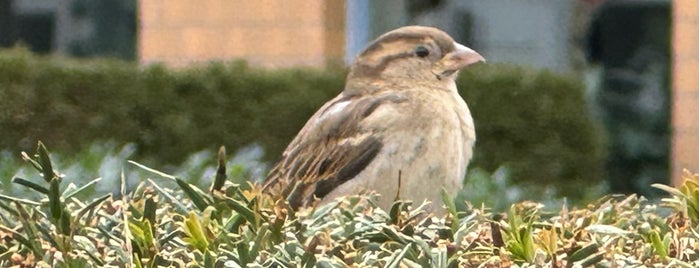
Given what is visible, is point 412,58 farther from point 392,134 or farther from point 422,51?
point 392,134

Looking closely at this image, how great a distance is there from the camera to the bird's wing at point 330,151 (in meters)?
5.55

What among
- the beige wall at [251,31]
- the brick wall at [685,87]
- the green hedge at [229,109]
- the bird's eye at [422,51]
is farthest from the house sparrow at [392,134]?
the brick wall at [685,87]

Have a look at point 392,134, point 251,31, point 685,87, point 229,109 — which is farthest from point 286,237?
point 685,87

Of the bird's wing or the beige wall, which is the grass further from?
the beige wall

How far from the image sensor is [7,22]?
11625mm

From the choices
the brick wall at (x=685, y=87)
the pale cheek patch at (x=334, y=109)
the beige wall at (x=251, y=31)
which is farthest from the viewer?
the brick wall at (x=685, y=87)

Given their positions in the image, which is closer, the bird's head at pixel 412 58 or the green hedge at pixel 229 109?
the bird's head at pixel 412 58

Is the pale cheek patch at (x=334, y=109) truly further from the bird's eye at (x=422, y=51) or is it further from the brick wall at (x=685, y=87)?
the brick wall at (x=685, y=87)

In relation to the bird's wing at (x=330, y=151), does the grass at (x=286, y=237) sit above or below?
above

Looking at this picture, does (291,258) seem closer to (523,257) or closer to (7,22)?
(523,257)

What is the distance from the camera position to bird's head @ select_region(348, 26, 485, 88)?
607 centimetres

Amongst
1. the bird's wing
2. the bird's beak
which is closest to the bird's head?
the bird's beak

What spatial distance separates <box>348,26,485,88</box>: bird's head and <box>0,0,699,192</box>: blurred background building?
451 cm

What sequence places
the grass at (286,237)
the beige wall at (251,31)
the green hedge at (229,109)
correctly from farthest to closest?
the beige wall at (251,31)
the green hedge at (229,109)
the grass at (286,237)
